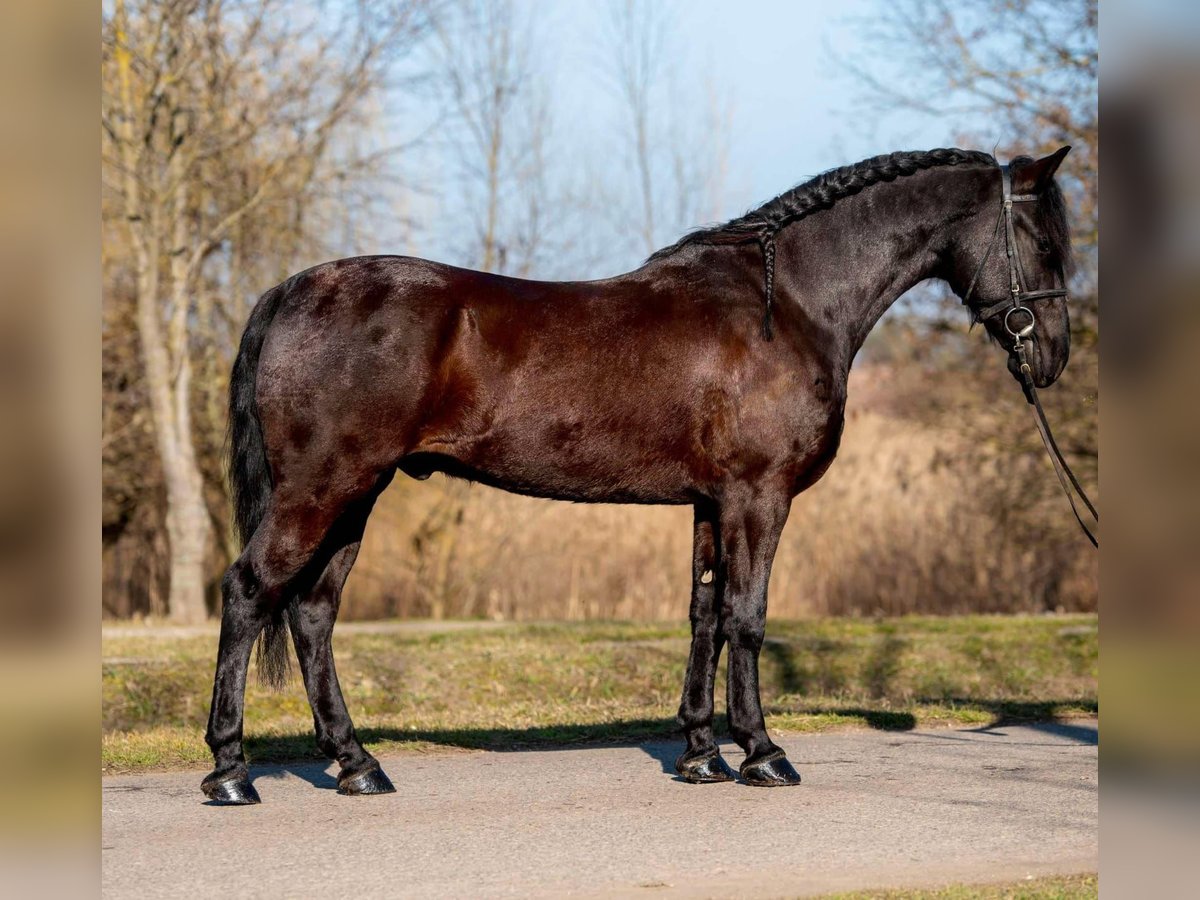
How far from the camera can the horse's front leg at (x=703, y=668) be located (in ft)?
19.9

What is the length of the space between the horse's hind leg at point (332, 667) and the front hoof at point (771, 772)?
1620 mm

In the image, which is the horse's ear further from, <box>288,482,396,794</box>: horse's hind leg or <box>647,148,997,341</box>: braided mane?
<box>288,482,396,794</box>: horse's hind leg

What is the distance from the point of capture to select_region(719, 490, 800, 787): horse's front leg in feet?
19.2

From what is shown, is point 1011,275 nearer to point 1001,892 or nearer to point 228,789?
point 1001,892

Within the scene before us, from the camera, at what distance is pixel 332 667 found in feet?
19.5

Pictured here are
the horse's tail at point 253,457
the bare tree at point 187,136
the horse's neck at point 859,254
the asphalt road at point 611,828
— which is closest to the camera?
the asphalt road at point 611,828

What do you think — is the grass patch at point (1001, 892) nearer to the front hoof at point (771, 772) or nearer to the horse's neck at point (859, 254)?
the front hoof at point (771, 772)

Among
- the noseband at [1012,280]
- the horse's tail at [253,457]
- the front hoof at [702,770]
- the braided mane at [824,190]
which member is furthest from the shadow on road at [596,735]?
the braided mane at [824,190]

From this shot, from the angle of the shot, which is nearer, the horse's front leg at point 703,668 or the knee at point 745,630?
the knee at point 745,630

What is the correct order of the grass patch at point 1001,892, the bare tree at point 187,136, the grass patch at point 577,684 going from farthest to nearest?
the bare tree at point 187,136, the grass patch at point 577,684, the grass patch at point 1001,892

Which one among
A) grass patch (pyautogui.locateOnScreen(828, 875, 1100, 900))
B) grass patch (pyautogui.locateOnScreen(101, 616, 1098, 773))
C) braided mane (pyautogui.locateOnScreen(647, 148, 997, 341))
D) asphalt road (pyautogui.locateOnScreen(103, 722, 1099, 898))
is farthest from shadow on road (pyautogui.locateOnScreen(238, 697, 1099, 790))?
braided mane (pyautogui.locateOnScreen(647, 148, 997, 341))
